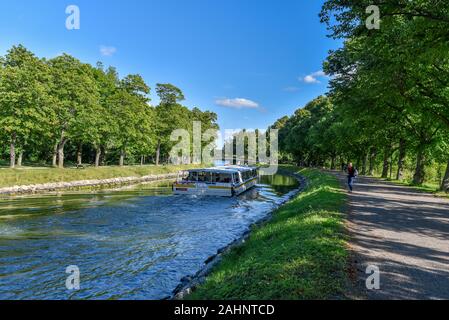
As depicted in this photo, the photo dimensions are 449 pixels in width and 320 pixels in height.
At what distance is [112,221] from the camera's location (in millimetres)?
20078

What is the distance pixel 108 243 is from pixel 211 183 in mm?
18677

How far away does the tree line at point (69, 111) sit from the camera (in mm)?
40219

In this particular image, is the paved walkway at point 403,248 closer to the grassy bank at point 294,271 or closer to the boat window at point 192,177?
the grassy bank at point 294,271

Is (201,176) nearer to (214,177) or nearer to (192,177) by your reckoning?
(192,177)

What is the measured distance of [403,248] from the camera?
10.6 meters

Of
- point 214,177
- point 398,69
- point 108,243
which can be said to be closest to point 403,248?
point 108,243

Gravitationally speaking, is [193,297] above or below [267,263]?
below

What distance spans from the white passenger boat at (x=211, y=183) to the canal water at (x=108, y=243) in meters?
4.88

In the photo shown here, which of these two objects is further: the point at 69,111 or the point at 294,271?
the point at 69,111

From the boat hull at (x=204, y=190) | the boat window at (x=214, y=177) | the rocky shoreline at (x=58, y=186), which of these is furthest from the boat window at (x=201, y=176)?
the rocky shoreline at (x=58, y=186)

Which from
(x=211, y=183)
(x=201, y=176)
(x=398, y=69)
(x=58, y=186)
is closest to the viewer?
(x=398, y=69)
